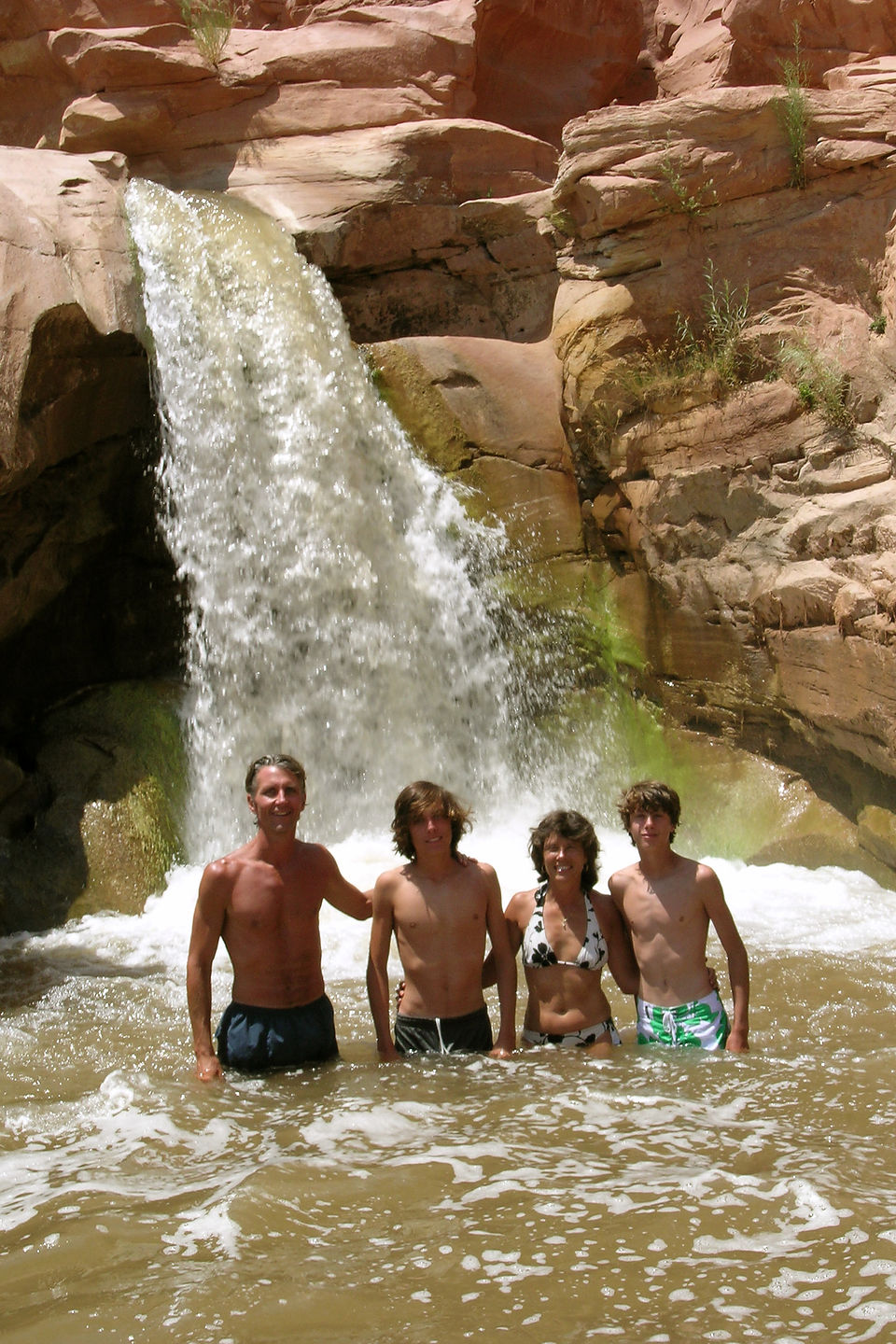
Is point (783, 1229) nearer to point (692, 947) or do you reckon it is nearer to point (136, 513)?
point (692, 947)

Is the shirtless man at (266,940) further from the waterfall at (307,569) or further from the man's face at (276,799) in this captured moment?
the waterfall at (307,569)

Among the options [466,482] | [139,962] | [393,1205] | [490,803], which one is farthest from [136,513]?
[393,1205]

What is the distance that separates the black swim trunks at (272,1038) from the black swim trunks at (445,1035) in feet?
0.93

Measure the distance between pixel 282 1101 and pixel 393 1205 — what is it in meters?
0.89

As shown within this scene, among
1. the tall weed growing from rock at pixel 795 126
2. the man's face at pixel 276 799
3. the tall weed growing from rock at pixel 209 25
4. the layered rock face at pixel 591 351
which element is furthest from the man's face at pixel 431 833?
the tall weed growing from rock at pixel 209 25

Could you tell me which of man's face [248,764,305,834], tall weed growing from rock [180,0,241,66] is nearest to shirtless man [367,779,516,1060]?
man's face [248,764,305,834]

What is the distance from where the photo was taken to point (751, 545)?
8484mm

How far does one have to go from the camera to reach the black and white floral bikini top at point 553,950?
420 centimetres

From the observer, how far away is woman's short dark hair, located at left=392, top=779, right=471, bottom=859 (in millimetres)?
4168

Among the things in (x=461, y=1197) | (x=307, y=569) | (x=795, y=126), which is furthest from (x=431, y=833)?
(x=795, y=126)

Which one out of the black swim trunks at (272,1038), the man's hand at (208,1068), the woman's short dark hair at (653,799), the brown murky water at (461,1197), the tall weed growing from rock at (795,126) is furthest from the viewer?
the tall weed growing from rock at (795,126)

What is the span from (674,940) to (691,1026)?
29cm

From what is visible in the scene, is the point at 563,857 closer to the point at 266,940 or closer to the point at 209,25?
the point at 266,940

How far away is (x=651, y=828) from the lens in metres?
4.27
